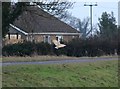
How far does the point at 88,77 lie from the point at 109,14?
218 ft

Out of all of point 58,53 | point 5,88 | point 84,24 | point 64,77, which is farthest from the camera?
point 84,24

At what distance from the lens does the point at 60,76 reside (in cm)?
1648

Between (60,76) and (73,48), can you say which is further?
(73,48)

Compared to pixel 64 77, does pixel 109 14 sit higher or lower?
higher

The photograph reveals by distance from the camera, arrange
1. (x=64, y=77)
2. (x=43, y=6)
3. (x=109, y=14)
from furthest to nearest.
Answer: (x=109, y=14) → (x=43, y=6) → (x=64, y=77)

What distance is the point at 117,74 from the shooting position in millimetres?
19656

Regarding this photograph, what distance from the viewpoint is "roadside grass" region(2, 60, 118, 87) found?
587 inches

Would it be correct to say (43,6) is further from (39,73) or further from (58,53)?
(58,53)

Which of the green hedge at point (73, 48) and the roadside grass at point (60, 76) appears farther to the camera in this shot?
the green hedge at point (73, 48)

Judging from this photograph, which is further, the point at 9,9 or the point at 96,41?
the point at 96,41

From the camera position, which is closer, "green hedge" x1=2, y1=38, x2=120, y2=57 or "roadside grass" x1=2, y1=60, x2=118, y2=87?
"roadside grass" x1=2, y1=60, x2=118, y2=87

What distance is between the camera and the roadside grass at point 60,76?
14916 mm

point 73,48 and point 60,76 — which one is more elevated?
point 73,48

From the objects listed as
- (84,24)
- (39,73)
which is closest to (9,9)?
(39,73)
